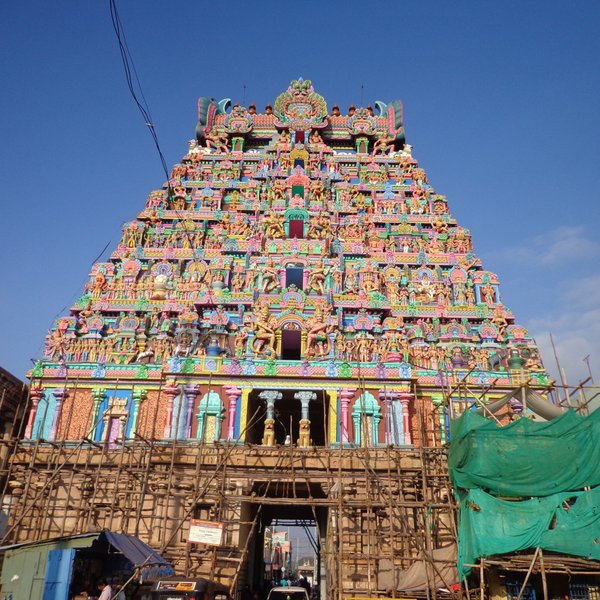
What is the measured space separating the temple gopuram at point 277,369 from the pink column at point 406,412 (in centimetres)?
6

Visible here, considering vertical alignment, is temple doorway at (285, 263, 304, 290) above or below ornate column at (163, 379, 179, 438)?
above

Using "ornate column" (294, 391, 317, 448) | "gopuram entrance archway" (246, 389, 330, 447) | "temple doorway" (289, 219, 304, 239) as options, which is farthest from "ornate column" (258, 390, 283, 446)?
"temple doorway" (289, 219, 304, 239)

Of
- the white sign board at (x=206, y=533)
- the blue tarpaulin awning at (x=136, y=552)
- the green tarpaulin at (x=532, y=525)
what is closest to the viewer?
the blue tarpaulin awning at (x=136, y=552)

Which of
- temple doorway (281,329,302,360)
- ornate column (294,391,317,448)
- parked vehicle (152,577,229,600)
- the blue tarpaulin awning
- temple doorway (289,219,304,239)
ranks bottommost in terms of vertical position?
parked vehicle (152,577,229,600)

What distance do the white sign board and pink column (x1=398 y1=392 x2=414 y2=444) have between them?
1092 centimetres

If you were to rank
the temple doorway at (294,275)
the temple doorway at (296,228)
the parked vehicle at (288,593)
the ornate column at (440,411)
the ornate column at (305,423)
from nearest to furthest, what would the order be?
the parked vehicle at (288,593)
the ornate column at (305,423)
the ornate column at (440,411)
the temple doorway at (294,275)
the temple doorway at (296,228)

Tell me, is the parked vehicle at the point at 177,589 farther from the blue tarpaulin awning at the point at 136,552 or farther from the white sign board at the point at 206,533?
the white sign board at the point at 206,533

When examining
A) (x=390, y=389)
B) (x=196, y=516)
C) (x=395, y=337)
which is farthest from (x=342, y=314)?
(x=196, y=516)

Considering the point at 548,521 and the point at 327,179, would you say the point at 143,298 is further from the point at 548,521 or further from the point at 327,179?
the point at 548,521

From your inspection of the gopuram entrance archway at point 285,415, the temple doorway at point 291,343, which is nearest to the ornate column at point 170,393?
the gopuram entrance archway at point 285,415

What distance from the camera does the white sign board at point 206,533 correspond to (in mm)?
17094

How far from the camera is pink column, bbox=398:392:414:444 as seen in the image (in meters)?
25.9

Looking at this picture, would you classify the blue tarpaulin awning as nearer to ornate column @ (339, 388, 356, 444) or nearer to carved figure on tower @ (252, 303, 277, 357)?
ornate column @ (339, 388, 356, 444)

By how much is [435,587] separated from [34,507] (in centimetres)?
1280
